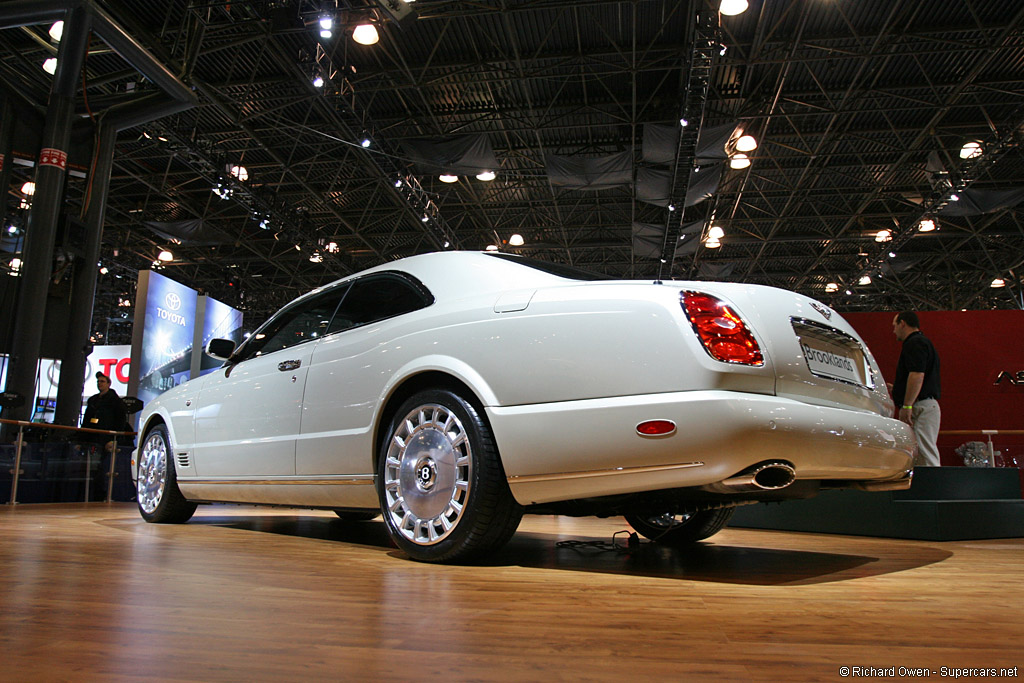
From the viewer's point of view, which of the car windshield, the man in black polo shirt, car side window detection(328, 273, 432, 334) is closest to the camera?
the car windshield

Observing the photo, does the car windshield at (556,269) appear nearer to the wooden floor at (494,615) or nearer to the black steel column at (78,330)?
the wooden floor at (494,615)

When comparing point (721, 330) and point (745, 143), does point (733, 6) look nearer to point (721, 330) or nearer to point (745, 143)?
point (745, 143)

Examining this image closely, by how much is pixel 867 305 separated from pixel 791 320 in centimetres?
2845

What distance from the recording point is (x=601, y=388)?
2.35 m

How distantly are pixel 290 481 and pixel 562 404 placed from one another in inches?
68.3

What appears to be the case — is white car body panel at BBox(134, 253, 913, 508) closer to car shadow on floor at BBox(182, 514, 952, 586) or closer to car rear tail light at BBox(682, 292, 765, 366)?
car rear tail light at BBox(682, 292, 765, 366)

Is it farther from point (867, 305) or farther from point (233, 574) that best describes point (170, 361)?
point (867, 305)

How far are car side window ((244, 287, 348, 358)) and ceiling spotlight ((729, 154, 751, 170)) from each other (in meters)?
11.7

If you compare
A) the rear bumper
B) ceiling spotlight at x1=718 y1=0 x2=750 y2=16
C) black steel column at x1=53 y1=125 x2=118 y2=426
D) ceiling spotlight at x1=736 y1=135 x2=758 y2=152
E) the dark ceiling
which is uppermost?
the dark ceiling

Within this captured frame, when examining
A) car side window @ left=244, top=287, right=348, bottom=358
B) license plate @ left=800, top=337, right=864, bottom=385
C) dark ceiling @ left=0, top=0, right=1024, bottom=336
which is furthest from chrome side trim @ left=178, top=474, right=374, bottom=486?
dark ceiling @ left=0, top=0, right=1024, bottom=336

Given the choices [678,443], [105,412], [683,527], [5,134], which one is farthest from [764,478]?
[105,412]

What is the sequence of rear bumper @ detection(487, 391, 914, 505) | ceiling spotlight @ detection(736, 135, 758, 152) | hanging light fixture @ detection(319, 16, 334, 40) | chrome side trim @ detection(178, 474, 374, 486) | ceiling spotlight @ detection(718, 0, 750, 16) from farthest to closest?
ceiling spotlight @ detection(736, 135, 758, 152) → hanging light fixture @ detection(319, 16, 334, 40) → ceiling spotlight @ detection(718, 0, 750, 16) → chrome side trim @ detection(178, 474, 374, 486) → rear bumper @ detection(487, 391, 914, 505)

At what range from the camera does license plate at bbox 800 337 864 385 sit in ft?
8.08

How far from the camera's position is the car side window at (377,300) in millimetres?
3223
